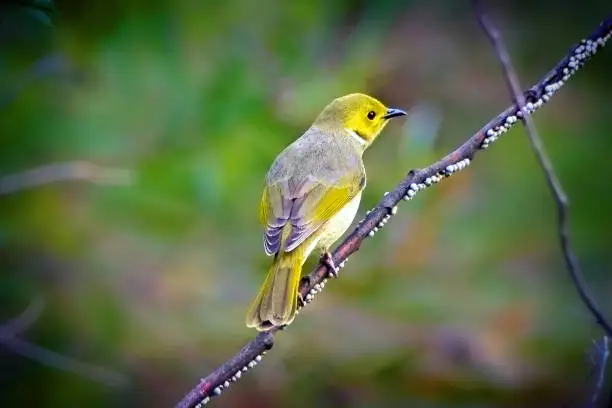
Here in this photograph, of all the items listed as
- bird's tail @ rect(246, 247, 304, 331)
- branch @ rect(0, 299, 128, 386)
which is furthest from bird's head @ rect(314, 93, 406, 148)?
branch @ rect(0, 299, 128, 386)

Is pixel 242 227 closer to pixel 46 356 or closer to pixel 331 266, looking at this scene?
pixel 46 356

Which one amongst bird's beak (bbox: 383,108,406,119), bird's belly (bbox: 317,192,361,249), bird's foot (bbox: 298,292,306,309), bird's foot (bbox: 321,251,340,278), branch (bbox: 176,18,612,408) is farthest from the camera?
bird's beak (bbox: 383,108,406,119)

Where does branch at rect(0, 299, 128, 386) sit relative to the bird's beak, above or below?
above

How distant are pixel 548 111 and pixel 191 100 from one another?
6.08ft

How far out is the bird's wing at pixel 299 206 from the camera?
222cm

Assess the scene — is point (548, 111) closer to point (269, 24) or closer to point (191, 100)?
point (269, 24)

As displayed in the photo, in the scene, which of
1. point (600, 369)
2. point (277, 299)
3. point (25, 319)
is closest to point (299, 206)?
point (277, 299)

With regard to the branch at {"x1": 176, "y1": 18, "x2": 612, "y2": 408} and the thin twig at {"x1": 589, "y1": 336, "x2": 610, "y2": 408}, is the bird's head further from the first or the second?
the thin twig at {"x1": 589, "y1": 336, "x2": 610, "y2": 408}

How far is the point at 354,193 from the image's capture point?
95.0 inches

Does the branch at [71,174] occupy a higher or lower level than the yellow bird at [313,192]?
higher

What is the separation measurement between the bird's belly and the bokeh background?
1.35m

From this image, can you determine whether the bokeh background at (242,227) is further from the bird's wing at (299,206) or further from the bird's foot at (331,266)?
the bird's foot at (331,266)

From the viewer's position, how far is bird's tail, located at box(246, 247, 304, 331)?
185 centimetres

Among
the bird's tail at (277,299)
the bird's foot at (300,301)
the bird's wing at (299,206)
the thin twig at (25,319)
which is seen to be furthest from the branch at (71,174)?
the bird's foot at (300,301)
